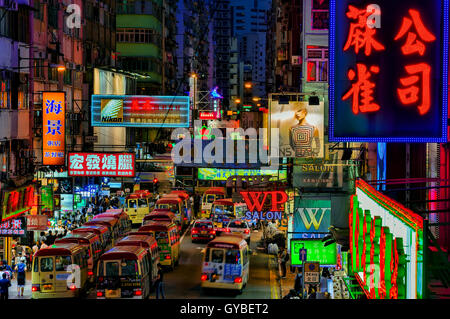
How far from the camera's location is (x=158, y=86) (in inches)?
3248

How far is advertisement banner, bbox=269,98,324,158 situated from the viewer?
2939cm

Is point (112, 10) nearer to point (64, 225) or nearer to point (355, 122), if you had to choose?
point (64, 225)

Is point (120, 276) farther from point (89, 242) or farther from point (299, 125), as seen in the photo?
point (299, 125)

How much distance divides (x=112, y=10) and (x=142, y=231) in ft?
114

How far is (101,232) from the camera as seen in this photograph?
Result: 3002 centimetres

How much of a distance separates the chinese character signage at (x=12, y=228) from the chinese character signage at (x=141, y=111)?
1039 cm

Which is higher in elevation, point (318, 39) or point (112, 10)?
point (112, 10)

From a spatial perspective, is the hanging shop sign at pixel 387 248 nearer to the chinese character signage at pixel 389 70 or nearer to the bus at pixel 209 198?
the chinese character signage at pixel 389 70

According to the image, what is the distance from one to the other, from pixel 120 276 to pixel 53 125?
11333 mm

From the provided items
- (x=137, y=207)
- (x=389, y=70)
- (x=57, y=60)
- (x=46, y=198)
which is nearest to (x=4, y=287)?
(x=46, y=198)

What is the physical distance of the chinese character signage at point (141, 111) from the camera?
34.6 meters

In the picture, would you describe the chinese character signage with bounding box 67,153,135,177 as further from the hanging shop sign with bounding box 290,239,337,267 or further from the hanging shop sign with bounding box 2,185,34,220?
the hanging shop sign with bounding box 290,239,337,267

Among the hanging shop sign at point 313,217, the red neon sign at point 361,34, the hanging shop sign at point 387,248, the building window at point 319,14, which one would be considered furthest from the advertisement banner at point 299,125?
the hanging shop sign at point 387,248
